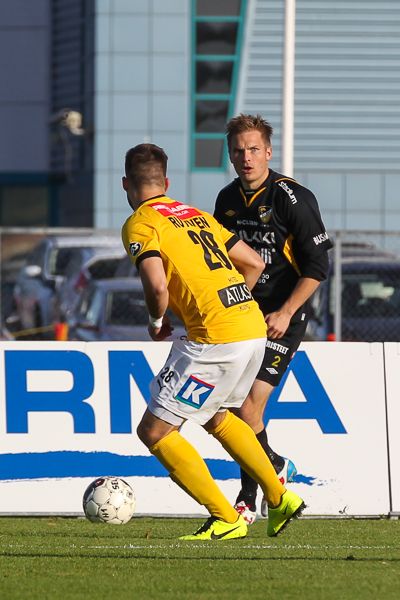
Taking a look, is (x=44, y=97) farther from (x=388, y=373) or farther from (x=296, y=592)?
(x=296, y=592)

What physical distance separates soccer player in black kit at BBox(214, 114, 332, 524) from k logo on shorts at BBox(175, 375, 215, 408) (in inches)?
36.3

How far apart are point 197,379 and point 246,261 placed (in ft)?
2.64

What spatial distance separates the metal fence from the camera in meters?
11.4

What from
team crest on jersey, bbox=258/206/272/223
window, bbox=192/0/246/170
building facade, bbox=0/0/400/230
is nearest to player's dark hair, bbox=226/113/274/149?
team crest on jersey, bbox=258/206/272/223

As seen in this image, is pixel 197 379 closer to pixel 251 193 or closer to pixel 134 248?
pixel 134 248

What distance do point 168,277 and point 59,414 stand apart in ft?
7.49

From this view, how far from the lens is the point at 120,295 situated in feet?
39.8

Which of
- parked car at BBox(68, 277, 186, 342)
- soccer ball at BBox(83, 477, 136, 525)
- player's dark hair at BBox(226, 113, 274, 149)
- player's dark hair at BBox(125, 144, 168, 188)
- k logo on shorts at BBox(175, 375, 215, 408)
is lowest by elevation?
soccer ball at BBox(83, 477, 136, 525)

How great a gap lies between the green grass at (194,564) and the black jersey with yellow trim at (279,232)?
146 cm

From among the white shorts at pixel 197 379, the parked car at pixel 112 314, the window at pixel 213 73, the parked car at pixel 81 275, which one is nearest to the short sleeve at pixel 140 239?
the white shorts at pixel 197 379

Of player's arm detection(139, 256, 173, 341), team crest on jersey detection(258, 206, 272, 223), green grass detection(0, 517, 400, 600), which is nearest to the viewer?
green grass detection(0, 517, 400, 600)

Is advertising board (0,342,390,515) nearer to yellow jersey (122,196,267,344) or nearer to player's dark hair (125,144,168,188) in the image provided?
yellow jersey (122,196,267,344)

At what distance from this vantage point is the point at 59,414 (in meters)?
6.45

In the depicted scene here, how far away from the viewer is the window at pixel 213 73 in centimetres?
2094
